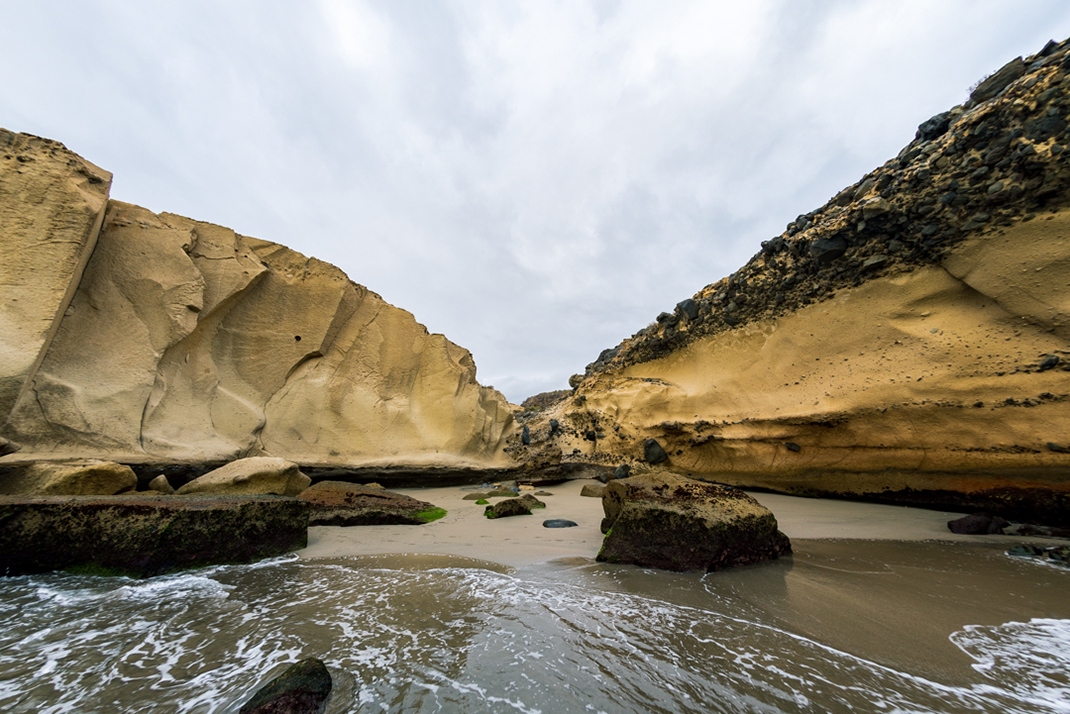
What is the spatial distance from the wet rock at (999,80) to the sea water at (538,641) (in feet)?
18.8

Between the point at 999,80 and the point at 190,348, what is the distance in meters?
12.9

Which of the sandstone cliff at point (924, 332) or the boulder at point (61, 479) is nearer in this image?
the boulder at point (61, 479)

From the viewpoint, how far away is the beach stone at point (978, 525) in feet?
14.5

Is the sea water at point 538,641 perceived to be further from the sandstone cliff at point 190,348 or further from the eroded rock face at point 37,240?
the sandstone cliff at point 190,348

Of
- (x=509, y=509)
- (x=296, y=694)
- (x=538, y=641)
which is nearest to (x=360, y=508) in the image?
(x=509, y=509)

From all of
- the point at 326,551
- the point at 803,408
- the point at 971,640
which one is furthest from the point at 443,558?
the point at 803,408

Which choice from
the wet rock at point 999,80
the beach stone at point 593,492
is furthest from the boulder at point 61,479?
the wet rock at point 999,80

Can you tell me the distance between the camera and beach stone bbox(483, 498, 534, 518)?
18.9ft

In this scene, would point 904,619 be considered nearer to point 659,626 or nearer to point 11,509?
point 659,626

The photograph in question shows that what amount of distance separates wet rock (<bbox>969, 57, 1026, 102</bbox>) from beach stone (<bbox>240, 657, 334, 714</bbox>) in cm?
883

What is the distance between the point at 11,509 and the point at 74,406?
12.1ft

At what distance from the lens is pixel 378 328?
9789mm

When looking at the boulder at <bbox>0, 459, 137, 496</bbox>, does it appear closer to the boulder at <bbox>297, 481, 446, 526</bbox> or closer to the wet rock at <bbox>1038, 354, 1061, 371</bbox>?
the boulder at <bbox>297, 481, 446, 526</bbox>

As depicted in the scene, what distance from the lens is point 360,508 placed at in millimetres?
5398
